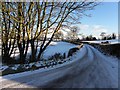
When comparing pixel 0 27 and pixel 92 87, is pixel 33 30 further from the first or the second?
pixel 92 87

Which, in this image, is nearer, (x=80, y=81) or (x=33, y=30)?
(x=80, y=81)

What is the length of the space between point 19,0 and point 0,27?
3202mm

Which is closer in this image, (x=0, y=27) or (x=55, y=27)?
(x=0, y=27)

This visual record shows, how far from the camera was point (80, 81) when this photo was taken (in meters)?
9.20

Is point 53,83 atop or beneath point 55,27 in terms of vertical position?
beneath

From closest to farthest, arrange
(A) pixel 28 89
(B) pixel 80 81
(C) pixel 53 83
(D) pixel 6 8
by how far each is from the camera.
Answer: (A) pixel 28 89 → (C) pixel 53 83 → (B) pixel 80 81 → (D) pixel 6 8

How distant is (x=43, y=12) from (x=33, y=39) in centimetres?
279

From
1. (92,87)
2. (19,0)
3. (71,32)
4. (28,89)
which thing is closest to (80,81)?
(92,87)

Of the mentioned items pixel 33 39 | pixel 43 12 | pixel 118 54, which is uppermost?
pixel 43 12

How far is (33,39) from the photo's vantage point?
22172 millimetres

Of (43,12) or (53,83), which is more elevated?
(43,12)

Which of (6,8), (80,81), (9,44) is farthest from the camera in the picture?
(9,44)

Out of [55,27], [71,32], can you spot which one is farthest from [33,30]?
[71,32]

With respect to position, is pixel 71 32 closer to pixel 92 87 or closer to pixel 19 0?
pixel 19 0
